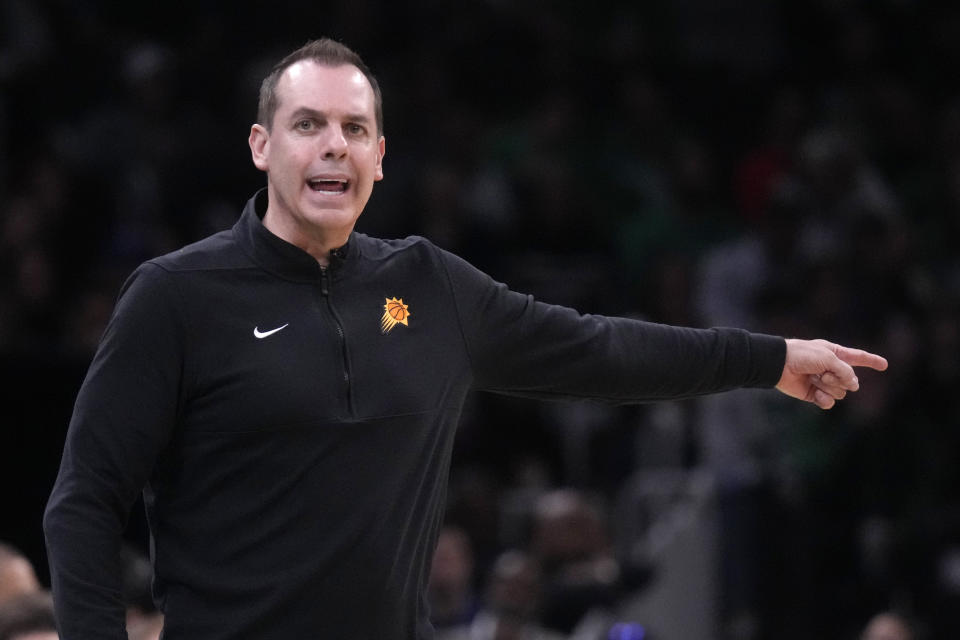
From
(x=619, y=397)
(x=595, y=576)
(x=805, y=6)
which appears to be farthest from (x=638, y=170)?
(x=619, y=397)

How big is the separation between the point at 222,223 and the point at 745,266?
2877 millimetres

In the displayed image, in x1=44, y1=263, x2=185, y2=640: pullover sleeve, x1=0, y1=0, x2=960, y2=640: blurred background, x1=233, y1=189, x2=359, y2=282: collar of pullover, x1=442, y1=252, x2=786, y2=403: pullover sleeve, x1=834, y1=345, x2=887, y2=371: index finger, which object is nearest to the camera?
x1=44, y1=263, x2=185, y2=640: pullover sleeve

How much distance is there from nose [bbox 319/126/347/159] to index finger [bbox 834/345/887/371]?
1.17 metres

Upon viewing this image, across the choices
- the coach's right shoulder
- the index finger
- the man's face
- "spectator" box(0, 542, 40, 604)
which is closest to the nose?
the man's face

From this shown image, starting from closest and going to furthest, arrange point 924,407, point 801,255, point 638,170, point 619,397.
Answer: point 619,397 → point 924,407 → point 801,255 → point 638,170

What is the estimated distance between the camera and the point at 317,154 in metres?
2.99

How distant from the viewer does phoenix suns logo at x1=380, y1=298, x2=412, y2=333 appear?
3.04 metres

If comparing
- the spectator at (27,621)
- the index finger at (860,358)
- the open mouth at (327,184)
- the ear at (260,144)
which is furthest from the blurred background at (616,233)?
the index finger at (860,358)

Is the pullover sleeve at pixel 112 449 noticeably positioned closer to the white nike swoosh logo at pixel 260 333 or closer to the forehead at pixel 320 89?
the white nike swoosh logo at pixel 260 333

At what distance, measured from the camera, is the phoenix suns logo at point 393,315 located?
304 centimetres

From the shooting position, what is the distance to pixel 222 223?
8.27 meters

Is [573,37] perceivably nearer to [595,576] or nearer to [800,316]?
[800,316]

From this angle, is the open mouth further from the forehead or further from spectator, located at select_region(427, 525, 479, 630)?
spectator, located at select_region(427, 525, 479, 630)

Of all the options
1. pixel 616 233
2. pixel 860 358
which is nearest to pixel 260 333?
pixel 860 358
